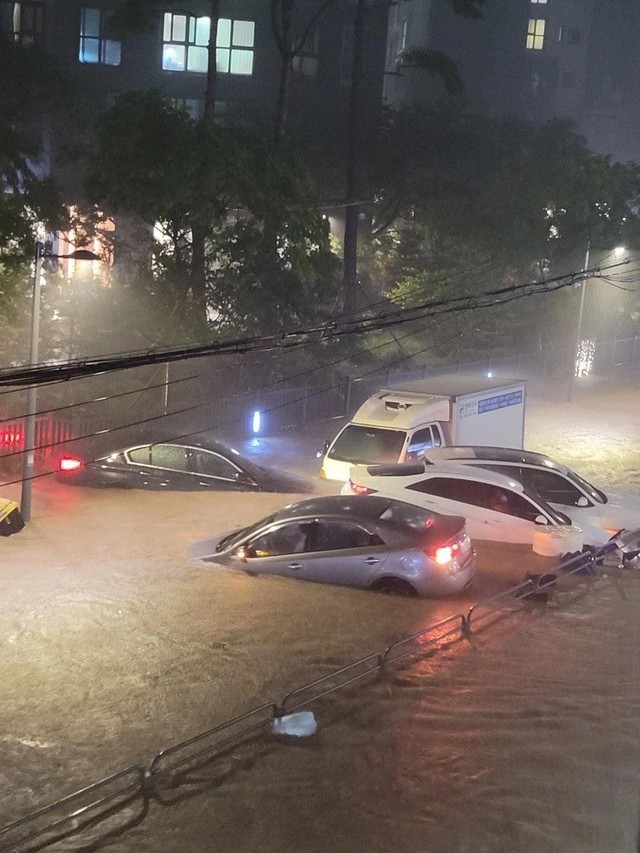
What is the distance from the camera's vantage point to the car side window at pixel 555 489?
56.6 ft

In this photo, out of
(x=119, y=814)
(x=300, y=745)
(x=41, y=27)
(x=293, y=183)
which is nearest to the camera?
(x=119, y=814)

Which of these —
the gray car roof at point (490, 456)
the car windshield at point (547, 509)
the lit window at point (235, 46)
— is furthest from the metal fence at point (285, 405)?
the lit window at point (235, 46)

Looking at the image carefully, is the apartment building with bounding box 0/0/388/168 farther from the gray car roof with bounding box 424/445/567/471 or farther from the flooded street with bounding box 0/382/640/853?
the flooded street with bounding box 0/382/640/853

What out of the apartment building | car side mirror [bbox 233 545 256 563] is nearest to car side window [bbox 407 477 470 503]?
car side mirror [bbox 233 545 256 563]

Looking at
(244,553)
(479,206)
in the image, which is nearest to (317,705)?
(244,553)

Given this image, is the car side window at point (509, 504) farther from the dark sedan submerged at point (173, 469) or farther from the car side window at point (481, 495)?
Result: the dark sedan submerged at point (173, 469)

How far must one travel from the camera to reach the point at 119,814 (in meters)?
7.72

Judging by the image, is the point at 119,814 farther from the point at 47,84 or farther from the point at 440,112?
the point at 440,112

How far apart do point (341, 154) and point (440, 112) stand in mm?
3881

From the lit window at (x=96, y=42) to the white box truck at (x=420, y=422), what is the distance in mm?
19809

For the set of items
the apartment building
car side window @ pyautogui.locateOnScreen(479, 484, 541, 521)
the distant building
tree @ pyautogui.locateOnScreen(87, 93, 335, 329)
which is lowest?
car side window @ pyautogui.locateOnScreen(479, 484, 541, 521)

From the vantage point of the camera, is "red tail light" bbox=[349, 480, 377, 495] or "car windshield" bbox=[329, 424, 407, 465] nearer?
"red tail light" bbox=[349, 480, 377, 495]

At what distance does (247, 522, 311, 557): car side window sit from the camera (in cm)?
1365

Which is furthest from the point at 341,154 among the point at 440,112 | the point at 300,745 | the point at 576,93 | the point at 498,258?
the point at 576,93
